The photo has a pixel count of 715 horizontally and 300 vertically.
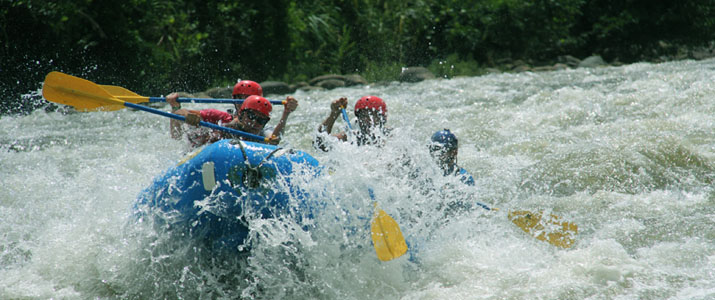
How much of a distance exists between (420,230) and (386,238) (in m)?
0.55

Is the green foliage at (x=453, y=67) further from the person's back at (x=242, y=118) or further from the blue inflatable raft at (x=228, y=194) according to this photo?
the blue inflatable raft at (x=228, y=194)

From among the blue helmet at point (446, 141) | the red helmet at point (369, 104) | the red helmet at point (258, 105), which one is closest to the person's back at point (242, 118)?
the red helmet at point (258, 105)

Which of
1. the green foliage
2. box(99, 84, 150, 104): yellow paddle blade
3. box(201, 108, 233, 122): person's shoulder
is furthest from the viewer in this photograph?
the green foliage

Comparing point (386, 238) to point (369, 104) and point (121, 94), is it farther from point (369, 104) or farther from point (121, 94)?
point (121, 94)

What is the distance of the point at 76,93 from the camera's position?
5.08 metres

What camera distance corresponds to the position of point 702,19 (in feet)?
54.1

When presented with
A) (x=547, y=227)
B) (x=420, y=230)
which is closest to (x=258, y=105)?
(x=420, y=230)

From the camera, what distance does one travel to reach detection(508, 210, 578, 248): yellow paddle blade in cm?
397

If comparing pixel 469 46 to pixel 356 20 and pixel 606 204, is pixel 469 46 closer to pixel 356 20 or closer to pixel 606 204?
pixel 356 20

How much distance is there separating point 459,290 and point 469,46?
12.6 m

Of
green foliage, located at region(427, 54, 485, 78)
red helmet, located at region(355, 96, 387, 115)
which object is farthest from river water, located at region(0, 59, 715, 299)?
green foliage, located at region(427, 54, 485, 78)

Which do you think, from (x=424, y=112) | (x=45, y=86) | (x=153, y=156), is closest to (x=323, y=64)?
(x=424, y=112)

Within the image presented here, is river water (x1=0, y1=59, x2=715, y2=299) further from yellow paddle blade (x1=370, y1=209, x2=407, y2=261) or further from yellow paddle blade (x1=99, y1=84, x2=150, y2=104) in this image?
yellow paddle blade (x1=99, y1=84, x2=150, y2=104)

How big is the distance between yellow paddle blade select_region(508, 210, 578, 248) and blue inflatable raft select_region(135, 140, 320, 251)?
1.64 meters
